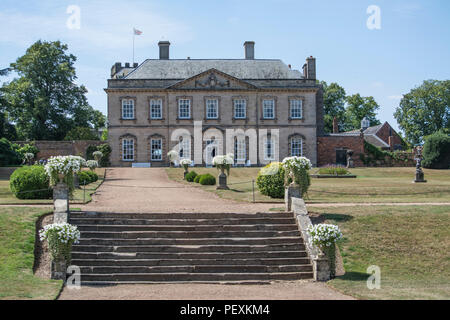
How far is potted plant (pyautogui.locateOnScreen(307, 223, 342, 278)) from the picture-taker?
1098 centimetres

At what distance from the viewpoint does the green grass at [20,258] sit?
9344 millimetres

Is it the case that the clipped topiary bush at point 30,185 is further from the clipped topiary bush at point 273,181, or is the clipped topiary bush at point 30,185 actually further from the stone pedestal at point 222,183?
the clipped topiary bush at point 273,181

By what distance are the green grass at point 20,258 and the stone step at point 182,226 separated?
4.42 ft

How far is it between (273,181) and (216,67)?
27.9m

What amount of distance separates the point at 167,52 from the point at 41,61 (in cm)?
1253

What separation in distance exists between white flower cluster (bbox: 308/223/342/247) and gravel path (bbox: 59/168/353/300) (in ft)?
3.08

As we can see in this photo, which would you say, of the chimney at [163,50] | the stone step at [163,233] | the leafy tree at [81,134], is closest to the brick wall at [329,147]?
the chimney at [163,50]

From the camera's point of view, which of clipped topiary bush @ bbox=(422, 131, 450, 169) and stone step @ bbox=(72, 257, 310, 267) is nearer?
stone step @ bbox=(72, 257, 310, 267)

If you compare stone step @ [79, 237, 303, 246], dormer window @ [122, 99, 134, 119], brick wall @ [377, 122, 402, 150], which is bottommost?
stone step @ [79, 237, 303, 246]

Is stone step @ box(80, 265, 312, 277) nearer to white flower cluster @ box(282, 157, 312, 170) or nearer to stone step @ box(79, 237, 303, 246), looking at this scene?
stone step @ box(79, 237, 303, 246)

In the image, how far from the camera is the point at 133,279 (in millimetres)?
11109


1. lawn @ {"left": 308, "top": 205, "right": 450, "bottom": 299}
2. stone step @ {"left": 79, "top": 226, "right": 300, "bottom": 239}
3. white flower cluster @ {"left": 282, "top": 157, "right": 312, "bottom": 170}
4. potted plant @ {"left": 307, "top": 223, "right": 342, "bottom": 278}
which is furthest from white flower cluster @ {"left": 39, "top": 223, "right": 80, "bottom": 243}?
white flower cluster @ {"left": 282, "top": 157, "right": 312, "bottom": 170}

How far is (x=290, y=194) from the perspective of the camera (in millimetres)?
15078

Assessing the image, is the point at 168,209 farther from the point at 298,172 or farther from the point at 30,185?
the point at 30,185
